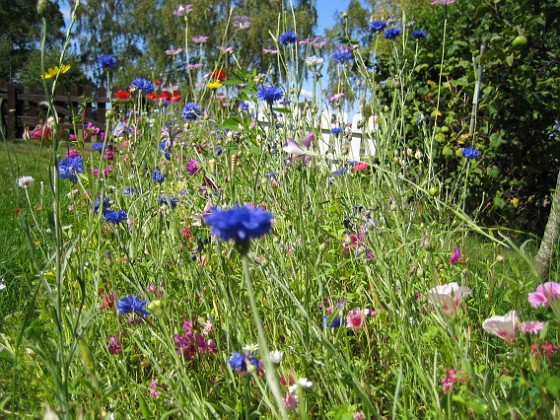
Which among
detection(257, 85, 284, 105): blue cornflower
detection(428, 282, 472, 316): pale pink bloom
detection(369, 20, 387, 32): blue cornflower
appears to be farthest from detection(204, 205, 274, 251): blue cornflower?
detection(369, 20, 387, 32): blue cornflower

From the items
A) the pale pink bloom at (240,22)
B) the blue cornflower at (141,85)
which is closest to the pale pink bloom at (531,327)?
the blue cornflower at (141,85)

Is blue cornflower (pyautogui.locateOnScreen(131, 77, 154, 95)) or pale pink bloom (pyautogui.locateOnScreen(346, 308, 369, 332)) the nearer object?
pale pink bloom (pyautogui.locateOnScreen(346, 308, 369, 332))

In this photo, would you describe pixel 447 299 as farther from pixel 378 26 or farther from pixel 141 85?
pixel 141 85

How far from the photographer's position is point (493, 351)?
4.40 ft

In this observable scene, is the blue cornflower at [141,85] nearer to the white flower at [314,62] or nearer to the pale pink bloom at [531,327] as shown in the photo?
the white flower at [314,62]

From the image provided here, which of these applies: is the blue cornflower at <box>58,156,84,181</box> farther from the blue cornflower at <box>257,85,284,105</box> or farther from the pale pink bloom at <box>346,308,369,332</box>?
the pale pink bloom at <box>346,308,369,332</box>

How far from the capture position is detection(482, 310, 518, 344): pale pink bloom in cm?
91

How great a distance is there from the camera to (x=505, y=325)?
0.91 meters

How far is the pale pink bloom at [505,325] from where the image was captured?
91cm

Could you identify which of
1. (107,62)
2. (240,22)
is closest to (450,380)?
(107,62)

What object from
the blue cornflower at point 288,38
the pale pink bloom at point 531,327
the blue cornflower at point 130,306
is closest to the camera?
the pale pink bloom at point 531,327

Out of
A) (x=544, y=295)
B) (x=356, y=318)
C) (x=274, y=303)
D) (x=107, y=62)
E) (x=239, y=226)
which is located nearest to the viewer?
(x=239, y=226)

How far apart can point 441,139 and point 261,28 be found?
1720cm

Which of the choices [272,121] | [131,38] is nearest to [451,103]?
[272,121]
